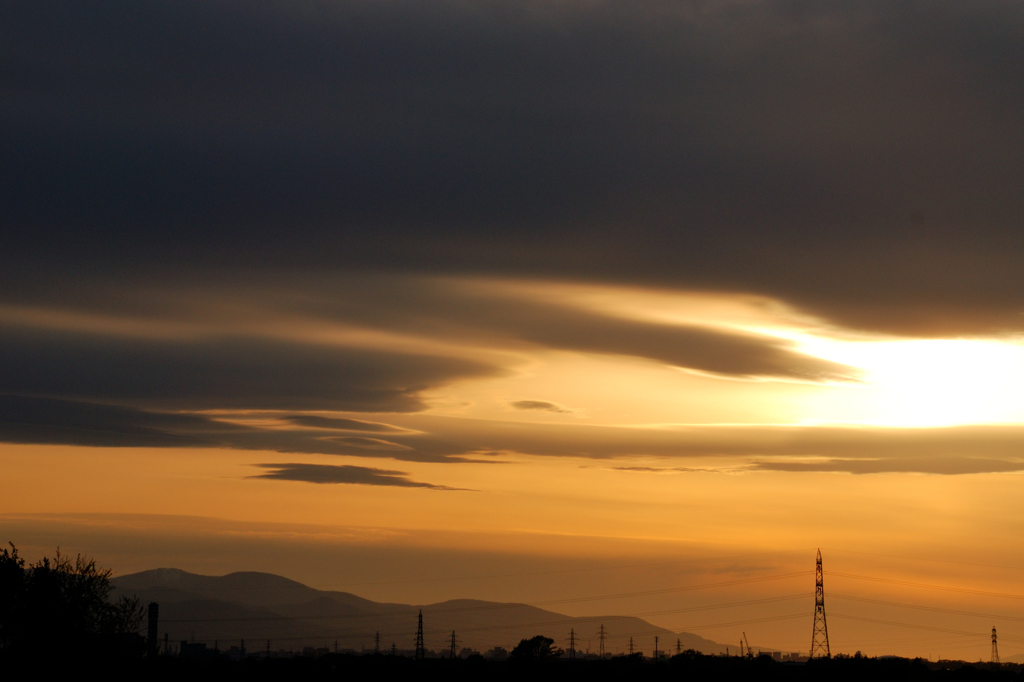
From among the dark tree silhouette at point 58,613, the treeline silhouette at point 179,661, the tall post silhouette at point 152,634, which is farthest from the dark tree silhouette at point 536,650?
the dark tree silhouette at point 58,613

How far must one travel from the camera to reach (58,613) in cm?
10838

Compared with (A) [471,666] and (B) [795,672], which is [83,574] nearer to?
(A) [471,666]

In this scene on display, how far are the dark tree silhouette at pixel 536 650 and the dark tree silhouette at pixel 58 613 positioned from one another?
3334 inches

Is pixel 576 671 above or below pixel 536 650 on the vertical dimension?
below

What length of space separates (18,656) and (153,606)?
176 feet

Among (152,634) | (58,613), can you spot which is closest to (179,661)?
(152,634)

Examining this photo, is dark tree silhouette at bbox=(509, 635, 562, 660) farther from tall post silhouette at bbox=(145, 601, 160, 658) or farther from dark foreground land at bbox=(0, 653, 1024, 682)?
tall post silhouette at bbox=(145, 601, 160, 658)

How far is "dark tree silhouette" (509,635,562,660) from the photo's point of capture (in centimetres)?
18536

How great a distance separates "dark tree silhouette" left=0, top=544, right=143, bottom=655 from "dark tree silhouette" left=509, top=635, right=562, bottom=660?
278 feet

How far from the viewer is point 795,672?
155500 millimetres

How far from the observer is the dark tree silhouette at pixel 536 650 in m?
185

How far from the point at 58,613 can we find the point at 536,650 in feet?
319

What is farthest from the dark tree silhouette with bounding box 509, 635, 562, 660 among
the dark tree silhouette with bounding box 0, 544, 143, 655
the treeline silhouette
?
the dark tree silhouette with bounding box 0, 544, 143, 655

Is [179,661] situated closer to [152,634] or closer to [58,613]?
[152,634]
